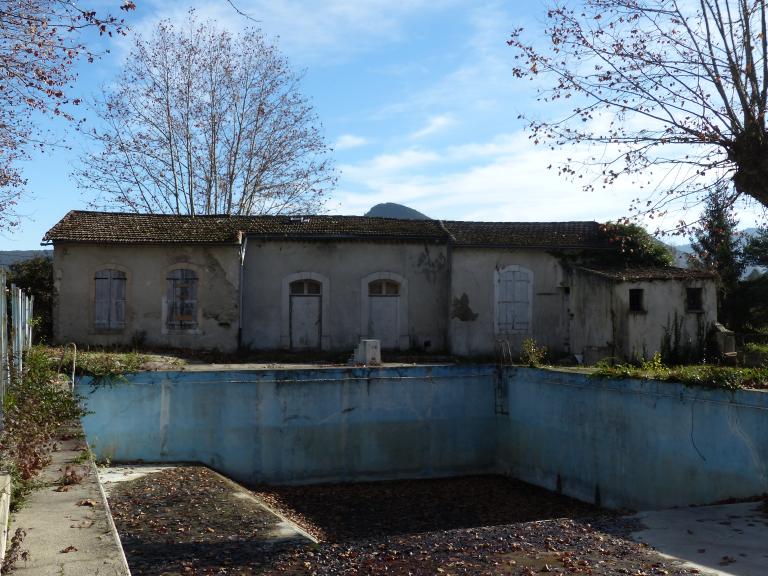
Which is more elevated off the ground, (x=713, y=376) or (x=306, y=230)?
(x=306, y=230)

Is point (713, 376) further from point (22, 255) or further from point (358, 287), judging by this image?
point (22, 255)

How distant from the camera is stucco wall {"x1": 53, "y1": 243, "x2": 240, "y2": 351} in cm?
1750

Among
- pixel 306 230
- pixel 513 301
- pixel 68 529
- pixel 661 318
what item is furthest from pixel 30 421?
pixel 661 318

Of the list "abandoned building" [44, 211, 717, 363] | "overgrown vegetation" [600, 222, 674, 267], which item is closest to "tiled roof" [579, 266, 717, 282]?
"abandoned building" [44, 211, 717, 363]

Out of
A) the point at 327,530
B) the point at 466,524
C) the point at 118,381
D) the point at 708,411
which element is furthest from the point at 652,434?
the point at 118,381

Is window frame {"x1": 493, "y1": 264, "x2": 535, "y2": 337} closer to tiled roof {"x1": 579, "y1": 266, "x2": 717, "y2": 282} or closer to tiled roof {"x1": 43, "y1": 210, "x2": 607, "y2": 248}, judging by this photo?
tiled roof {"x1": 43, "y1": 210, "x2": 607, "y2": 248}

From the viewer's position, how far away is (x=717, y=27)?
9578 millimetres

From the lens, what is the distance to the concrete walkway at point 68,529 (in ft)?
13.0

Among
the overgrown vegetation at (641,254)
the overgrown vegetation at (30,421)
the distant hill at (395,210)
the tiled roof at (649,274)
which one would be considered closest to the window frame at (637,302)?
the tiled roof at (649,274)

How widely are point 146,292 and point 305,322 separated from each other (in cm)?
394

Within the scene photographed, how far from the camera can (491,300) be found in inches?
751

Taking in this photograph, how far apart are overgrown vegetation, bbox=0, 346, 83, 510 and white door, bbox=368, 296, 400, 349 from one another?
10561mm

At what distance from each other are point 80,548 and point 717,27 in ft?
30.9

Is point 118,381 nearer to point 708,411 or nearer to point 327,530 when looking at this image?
point 327,530
